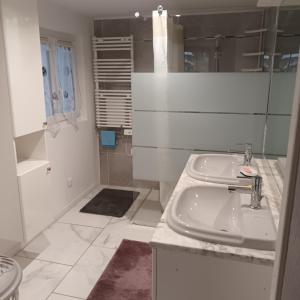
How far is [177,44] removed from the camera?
10.5 feet

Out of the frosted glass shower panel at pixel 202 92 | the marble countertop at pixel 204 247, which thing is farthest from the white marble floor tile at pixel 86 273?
the frosted glass shower panel at pixel 202 92

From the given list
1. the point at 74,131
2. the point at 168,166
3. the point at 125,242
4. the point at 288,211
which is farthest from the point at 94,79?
the point at 288,211

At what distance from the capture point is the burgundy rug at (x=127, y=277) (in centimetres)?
220

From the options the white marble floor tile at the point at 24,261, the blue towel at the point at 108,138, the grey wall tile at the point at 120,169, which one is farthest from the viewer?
the grey wall tile at the point at 120,169

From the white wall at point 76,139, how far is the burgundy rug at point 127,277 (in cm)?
110

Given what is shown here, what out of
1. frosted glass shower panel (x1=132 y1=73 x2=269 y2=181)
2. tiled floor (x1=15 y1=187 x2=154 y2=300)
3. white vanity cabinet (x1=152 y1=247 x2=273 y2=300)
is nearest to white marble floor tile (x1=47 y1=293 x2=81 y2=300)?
tiled floor (x1=15 y1=187 x2=154 y2=300)

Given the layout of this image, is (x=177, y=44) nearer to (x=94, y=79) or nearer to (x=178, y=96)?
(x=178, y=96)

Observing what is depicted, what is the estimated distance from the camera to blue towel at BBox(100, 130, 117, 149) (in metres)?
3.98

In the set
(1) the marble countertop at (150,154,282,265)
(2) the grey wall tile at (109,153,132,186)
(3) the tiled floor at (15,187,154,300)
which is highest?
(1) the marble countertop at (150,154,282,265)

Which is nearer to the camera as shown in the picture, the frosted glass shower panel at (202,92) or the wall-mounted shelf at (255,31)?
the frosted glass shower panel at (202,92)

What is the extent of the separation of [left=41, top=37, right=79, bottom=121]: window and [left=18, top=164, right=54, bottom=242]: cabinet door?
1005 millimetres

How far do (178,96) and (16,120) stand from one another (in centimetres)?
150

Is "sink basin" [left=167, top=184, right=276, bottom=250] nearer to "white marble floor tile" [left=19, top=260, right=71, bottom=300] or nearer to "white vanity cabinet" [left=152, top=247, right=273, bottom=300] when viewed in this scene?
"white vanity cabinet" [left=152, top=247, right=273, bottom=300]

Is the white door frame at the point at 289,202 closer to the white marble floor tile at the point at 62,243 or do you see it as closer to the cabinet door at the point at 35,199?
the cabinet door at the point at 35,199
